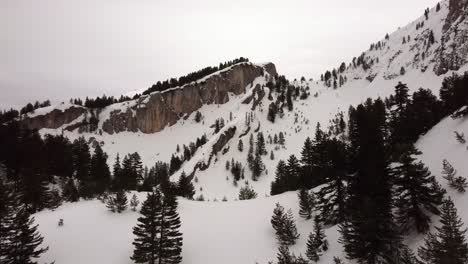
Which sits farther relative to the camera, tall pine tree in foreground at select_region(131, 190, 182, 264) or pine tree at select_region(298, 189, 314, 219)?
pine tree at select_region(298, 189, 314, 219)

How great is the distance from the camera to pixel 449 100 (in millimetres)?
41938

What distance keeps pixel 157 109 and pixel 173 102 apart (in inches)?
370

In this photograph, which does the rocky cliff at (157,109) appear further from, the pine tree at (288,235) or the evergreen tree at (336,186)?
the evergreen tree at (336,186)

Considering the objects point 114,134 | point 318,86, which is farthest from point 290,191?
point 318,86

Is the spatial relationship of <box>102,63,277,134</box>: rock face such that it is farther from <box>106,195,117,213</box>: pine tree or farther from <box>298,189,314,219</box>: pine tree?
<box>298,189,314,219</box>: pine tree

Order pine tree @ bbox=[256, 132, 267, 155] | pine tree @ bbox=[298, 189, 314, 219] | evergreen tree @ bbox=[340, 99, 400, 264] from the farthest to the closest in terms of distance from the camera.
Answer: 1. pine tree @ bbox=[256, 132, 267, 155]
2. pine tree @ bbox=[298, 189, 314, 219]
3. evergreen tree @ bbox=[340, 99, 400, 264]

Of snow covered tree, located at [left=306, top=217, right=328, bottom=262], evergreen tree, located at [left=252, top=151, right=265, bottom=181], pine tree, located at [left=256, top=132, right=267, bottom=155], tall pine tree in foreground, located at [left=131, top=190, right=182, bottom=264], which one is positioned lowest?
snow covered tree, located at [left=306, top=217, right=328, bottom=262]

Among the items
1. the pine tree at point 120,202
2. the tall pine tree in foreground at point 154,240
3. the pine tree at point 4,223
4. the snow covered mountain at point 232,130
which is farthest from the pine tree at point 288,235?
the pine tree at point 4,223

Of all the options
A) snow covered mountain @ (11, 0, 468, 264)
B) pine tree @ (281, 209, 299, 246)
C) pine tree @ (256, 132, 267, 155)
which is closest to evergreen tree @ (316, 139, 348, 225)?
snow covered mountain @ (11, 0, 468, 264)

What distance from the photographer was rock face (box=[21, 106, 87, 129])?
142250 millimetres

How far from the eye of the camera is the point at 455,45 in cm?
11012

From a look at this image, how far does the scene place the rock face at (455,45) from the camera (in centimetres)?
10625

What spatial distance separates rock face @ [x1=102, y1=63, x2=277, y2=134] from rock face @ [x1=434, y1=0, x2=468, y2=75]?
3696 inches

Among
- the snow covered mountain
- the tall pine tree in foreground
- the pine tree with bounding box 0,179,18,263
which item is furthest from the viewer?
the snow covered mountain
